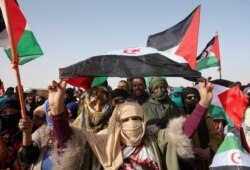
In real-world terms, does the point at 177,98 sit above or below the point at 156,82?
below

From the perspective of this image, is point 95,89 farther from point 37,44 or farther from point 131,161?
point 131,161

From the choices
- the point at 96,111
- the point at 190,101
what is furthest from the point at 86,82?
the point at 190,101

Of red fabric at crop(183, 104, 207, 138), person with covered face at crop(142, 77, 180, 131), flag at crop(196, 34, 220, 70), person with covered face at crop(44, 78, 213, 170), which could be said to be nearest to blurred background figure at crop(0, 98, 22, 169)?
person with covered face at crop(44, 78, 213, 170)

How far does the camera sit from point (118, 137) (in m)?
2.70

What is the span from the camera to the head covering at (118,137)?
2635 mm

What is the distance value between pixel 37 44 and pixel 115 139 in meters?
1.39

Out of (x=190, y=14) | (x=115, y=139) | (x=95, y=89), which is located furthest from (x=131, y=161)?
(x=190, y=14)

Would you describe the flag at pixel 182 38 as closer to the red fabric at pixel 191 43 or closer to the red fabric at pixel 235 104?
the red fabric at pixel 191 43

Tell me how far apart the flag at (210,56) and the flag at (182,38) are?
7.30 feet

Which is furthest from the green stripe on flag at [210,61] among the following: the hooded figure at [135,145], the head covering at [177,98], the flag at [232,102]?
the hooded figure at [135,145]

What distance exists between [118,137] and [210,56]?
5630 millimetres

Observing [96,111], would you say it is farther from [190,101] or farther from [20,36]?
[190,101]

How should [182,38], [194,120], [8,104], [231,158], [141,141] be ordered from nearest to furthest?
1. [231,158]
2. [194,120]
3. [141,141]
4. [8,104]
5. [182,38]

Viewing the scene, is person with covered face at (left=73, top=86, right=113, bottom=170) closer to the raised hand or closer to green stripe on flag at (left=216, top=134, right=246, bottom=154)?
the raised hand
